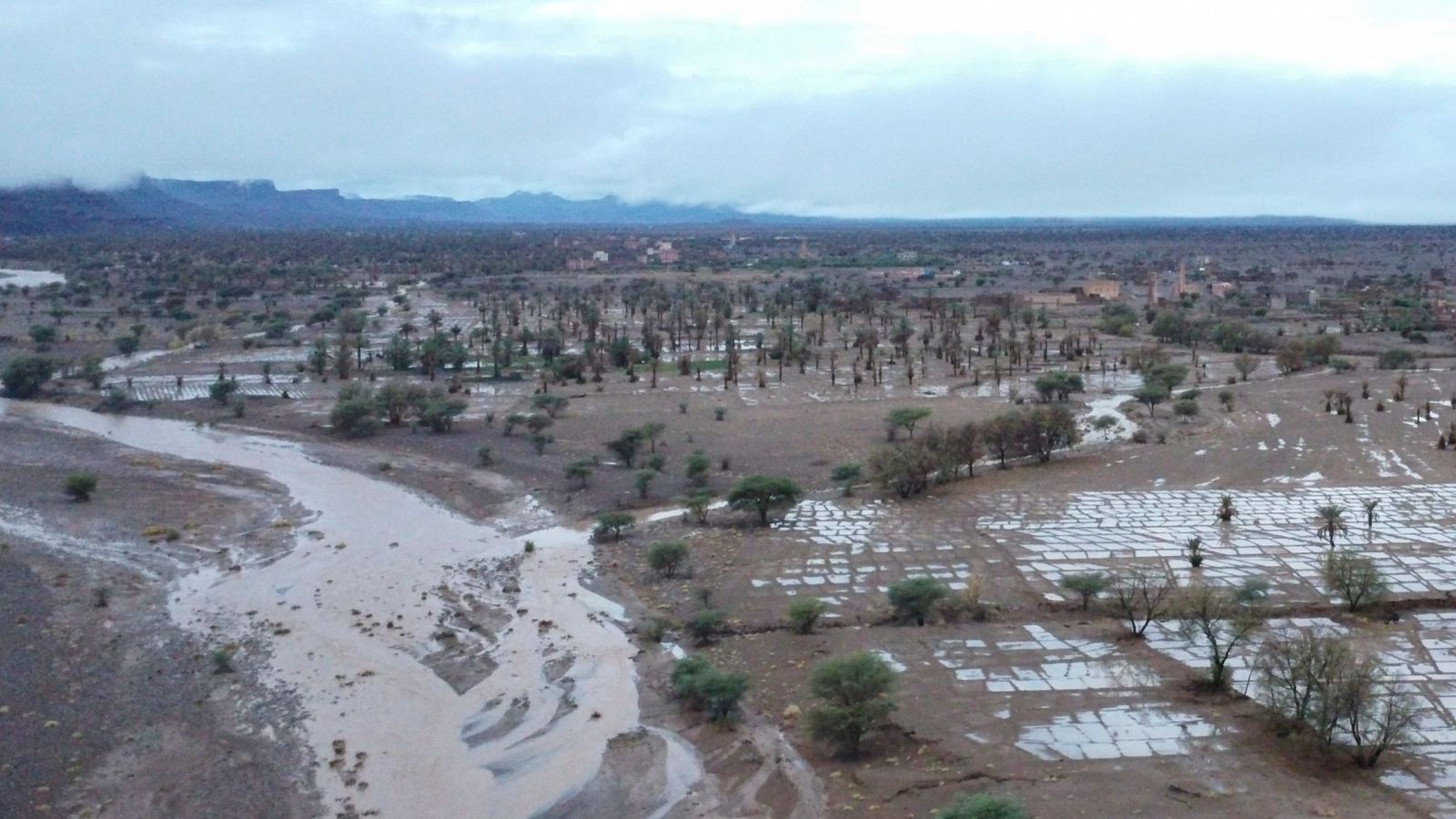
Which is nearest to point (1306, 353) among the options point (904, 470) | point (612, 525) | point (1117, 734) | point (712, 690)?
point (904, 470)

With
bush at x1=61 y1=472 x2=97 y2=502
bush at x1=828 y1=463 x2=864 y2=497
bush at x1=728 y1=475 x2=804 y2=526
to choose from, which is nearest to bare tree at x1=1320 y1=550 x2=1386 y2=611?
bush at x1=728 y1=475 x2=804 y2=526

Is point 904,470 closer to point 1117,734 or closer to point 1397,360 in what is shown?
point 1117,734

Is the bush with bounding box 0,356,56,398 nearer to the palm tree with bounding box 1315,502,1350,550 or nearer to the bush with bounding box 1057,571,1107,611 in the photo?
the bush with bounding box 1057,571,1107,611

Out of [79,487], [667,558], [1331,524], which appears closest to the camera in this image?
[667,558]

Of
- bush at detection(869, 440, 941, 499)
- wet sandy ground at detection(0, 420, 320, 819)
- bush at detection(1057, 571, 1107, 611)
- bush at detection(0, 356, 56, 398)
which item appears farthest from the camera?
bush at detection(0, 356, 56, 398)

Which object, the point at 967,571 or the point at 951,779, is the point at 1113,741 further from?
the point at 967,571

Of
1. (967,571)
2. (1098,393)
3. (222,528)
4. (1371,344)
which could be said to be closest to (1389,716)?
(967,571)
